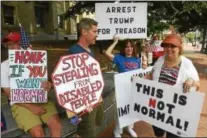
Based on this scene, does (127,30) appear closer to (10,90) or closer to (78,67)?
(78,67)

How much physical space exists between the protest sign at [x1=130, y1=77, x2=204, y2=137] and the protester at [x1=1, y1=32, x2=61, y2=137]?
1108 mm

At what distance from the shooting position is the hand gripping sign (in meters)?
4.25

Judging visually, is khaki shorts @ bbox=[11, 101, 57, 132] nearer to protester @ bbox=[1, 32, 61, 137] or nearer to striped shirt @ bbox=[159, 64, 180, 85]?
protester @ bbox=[1, 32, 61, 137]

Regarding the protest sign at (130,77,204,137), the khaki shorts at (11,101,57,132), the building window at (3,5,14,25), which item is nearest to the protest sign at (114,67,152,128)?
the protest sign at (130,77,204,137)

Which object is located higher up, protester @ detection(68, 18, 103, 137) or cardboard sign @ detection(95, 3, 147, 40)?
cardboard sign @ detection(95, 3, 147, 40)

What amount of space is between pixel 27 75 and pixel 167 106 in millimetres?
1735

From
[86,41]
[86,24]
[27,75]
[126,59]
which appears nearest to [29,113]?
[27,75]

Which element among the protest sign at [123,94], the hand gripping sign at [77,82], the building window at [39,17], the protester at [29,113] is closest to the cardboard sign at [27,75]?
the protester at [29,113]

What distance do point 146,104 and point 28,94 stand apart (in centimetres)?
147

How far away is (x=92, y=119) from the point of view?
4551 millimetres

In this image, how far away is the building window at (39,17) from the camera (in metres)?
41.2

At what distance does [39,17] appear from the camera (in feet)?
138

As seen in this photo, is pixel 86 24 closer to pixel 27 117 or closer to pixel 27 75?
pixel 27 75

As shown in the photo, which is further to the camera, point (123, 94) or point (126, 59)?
point (126, 59)
